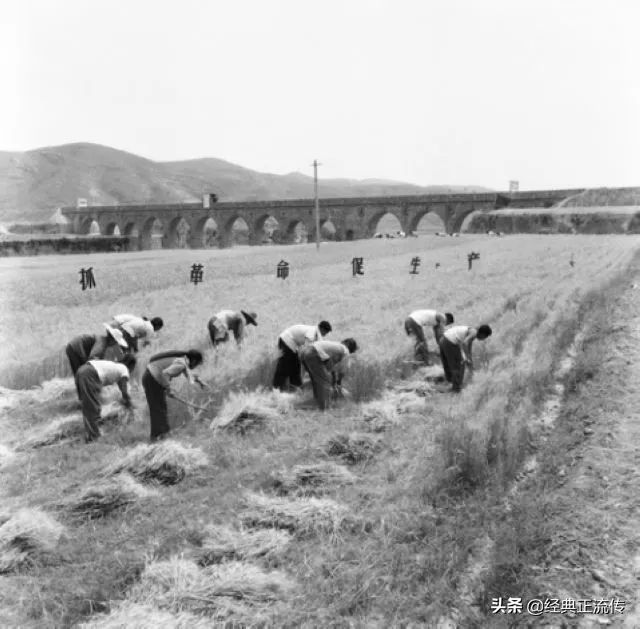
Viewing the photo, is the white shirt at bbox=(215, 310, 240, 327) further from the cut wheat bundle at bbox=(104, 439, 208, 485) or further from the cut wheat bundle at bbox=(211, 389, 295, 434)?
the cut wheat bundle at bbox=(104, 439, 208, 485)

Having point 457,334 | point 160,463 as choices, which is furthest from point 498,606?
point 457,334

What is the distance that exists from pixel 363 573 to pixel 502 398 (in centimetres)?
393

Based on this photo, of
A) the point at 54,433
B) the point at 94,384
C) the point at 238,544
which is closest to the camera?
the point at 238,544

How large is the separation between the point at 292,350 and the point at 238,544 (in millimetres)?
5247

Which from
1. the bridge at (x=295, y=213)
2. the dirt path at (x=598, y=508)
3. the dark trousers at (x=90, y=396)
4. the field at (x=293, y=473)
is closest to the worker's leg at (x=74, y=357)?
the field at (x=293, y=473)

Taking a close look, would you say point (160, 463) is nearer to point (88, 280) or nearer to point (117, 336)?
point (117, 336)

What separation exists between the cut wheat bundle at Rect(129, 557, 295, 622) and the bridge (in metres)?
65.3

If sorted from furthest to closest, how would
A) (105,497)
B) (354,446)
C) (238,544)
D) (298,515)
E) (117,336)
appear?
1. (117,336)
2. (354,446)
3. (105,497)
4. (298,515)
5. (238,544)

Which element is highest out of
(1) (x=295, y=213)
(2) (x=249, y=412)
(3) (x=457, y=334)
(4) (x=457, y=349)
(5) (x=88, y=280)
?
(1) (x=295, y=213)

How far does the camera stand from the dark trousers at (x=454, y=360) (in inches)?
408

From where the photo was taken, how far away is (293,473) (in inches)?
281

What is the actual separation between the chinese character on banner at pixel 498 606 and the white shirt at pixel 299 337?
6.06 metres

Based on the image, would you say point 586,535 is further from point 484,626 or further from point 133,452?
point 133,452

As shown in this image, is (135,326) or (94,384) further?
(135,326)
